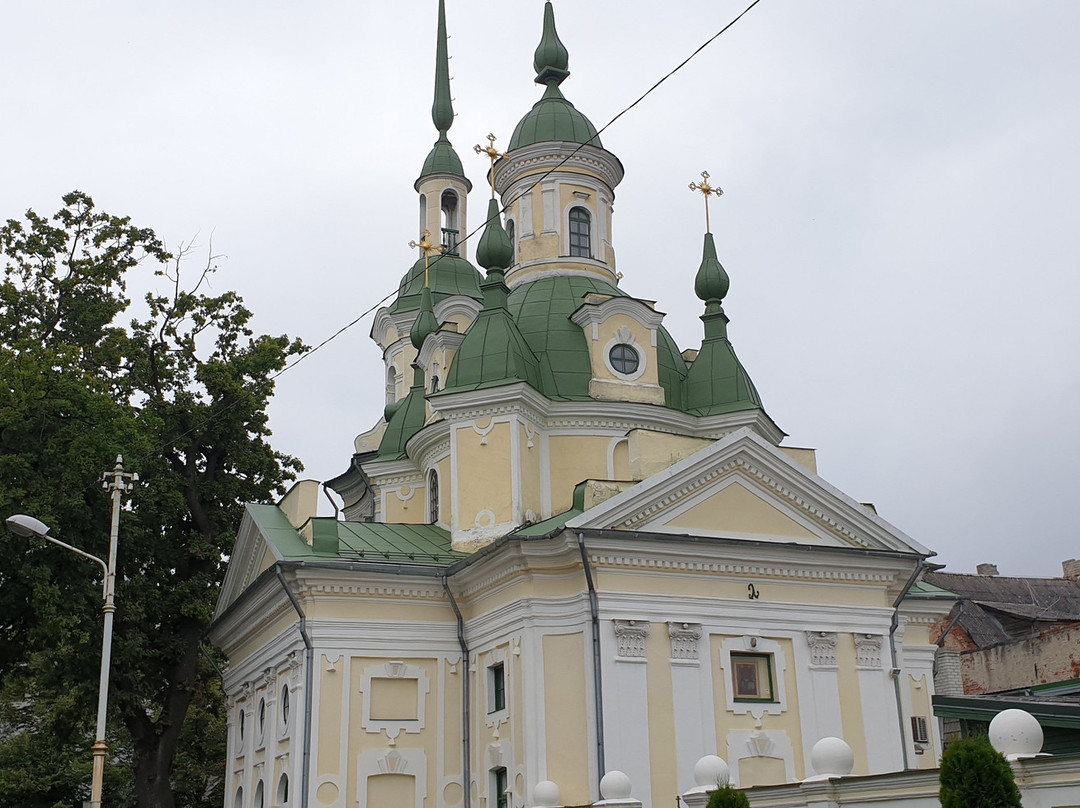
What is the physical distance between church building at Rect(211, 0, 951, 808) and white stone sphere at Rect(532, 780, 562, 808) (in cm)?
2

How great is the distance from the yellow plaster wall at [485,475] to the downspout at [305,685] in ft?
11.6

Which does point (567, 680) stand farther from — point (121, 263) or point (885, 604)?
point (121, 263)

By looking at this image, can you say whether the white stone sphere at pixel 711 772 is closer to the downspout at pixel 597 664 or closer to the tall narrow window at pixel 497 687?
the downspout at pixel 597 664

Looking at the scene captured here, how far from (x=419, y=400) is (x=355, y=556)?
303 inches

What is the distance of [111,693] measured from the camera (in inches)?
1062

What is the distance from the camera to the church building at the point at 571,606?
2033cm

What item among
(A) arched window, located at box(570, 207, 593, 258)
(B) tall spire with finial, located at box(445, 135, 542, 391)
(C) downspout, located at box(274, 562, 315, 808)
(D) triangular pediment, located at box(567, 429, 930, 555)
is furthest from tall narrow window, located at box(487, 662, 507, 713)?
(A) arched window, located at box(570, 207, 593, 258)

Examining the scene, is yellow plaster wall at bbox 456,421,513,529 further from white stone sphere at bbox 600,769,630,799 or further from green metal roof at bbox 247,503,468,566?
white stone sphere at bbox 600,769,630,799

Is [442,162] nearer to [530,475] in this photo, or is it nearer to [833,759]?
[530,475]

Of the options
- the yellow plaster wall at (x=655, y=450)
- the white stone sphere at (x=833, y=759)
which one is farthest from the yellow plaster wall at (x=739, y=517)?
the white stone sphere at (x=833, y=759)

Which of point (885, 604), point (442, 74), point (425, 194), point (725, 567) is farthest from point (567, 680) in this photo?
point (442, 74)

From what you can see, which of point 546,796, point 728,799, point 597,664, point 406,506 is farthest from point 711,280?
point 728,799

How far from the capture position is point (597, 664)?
1994cm

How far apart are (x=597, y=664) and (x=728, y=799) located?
262 inches
